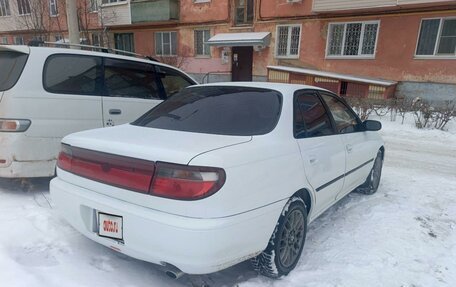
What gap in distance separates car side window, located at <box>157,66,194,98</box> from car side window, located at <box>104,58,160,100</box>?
158 millimetres

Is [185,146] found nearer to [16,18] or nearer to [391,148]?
[391,148]

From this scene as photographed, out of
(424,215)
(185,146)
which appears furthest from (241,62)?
(185,146)

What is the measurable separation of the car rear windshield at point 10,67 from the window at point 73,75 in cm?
24

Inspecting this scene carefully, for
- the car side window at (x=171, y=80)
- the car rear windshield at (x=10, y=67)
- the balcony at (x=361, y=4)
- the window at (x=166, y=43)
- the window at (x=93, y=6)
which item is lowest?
the car side window at (x=171, y=80)

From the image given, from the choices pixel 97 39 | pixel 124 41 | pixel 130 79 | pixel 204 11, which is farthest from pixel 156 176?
pixel 97 39

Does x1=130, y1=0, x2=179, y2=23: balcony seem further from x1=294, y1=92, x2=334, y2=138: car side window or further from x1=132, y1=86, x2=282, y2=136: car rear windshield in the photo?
x1=294, y1=92, x2=334, y2=138: car side window

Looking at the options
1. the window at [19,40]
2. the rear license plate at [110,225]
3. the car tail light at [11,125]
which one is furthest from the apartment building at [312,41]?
the rear license plate at [110,225]

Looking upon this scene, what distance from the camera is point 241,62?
1758 centimetres

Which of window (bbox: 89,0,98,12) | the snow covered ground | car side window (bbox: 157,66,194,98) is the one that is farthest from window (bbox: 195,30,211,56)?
the snow covered ground

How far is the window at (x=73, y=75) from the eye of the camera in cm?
360

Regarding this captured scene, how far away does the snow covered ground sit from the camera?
233 centimetres

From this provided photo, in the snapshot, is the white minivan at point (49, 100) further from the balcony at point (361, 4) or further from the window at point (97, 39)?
the window at point (97, 39)

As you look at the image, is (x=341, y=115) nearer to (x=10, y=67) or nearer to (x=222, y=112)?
(x=222, y=112)

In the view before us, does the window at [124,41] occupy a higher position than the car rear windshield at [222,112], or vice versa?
the window at [124,41]
